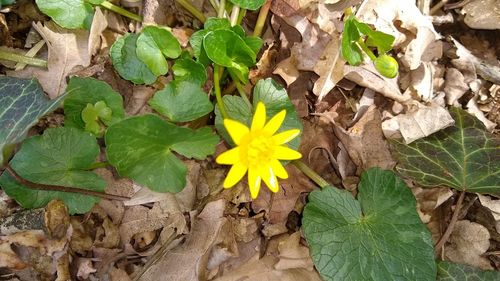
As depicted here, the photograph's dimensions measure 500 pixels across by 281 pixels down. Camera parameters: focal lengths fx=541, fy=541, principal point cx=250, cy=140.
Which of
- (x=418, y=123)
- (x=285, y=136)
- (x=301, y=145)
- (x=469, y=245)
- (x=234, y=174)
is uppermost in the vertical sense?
(x=285, y=136)

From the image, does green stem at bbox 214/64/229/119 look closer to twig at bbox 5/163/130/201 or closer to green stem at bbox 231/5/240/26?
green stem at bbox 231/5/240/26

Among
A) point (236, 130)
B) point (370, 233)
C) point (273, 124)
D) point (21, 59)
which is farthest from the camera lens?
point (21, 59)

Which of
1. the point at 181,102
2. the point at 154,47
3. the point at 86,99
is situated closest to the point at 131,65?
the point at 154,47

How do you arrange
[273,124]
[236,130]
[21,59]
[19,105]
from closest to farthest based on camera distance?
[236,130] → [273,124] → [19,105] → [21,59]

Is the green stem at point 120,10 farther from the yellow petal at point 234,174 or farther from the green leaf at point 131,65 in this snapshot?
the yellow petal at point 234,174

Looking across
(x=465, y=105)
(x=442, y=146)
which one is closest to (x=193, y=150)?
(x=442, y=146)

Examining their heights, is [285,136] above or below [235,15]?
below

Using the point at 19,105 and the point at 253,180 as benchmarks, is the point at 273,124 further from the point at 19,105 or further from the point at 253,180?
the point at 19,105

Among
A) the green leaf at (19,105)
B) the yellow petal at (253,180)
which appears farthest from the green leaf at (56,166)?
the yellow petal at (253,180)
